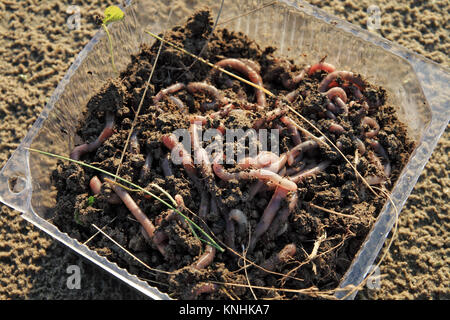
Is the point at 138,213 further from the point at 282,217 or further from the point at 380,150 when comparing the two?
the point at 380,150

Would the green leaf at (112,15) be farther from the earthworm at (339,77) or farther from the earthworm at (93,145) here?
the earthworm at (339,77)

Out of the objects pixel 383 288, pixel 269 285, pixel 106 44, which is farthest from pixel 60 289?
pixel 383 288

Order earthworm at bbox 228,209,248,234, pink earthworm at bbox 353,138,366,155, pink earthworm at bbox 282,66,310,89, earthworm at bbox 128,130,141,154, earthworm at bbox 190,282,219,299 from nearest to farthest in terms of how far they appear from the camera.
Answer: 1. earthworm at bbox 190,282,219,299
2. earthworm at bbox 228,209,248,234
3. earthworm at bbox 128,130,141,154
4. pink earthworm at bbox 353,138,366,155
5. pink earthworm at bbox 282,66,310,89

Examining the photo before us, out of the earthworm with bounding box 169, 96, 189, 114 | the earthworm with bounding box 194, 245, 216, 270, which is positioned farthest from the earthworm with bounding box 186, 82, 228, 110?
the earthworm with bounding box 194, 245, 216, 270

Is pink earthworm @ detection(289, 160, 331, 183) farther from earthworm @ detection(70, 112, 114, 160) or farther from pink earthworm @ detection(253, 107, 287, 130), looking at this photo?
earthworm @ detection(70, 112, 114, 160)

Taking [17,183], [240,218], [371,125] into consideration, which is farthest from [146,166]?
[371,125]

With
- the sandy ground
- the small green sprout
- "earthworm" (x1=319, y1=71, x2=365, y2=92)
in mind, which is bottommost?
the sandy ground

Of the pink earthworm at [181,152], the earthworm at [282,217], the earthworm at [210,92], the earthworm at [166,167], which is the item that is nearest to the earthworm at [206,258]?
the earthworm at [282,217]

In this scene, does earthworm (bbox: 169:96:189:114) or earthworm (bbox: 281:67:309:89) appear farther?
earthworm (bbox: 281:67:309:89)
